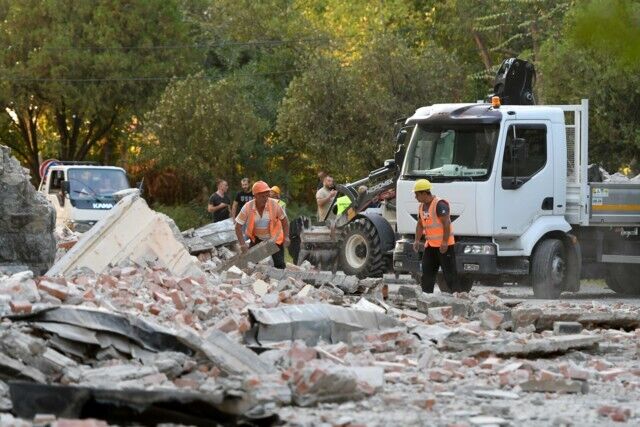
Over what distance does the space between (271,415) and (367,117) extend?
34339mm

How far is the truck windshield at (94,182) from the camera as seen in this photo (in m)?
38.8

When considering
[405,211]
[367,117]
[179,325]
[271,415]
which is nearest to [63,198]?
[367,117]

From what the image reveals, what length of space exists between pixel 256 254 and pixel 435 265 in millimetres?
2284

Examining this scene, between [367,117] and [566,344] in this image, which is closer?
[566,344]

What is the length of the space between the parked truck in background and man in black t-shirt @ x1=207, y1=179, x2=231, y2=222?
22.1 feet

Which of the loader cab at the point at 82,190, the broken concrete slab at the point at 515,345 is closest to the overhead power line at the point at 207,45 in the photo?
the loader cab at the point at 82,190

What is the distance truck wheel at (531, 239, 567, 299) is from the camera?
22.6 meters

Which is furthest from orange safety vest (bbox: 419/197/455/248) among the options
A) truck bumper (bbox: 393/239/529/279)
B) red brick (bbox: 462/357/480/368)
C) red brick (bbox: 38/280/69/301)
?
red brick (bbox: 462/357/480/368)

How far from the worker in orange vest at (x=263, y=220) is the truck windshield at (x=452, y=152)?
3.55 m

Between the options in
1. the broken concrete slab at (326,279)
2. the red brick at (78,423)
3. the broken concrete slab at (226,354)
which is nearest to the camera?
the red brick at (78,423)

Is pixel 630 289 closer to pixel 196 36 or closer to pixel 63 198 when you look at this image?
pixel 63 198

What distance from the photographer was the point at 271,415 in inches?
368

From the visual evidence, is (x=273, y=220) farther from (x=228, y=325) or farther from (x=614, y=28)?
(x=614, y=28)

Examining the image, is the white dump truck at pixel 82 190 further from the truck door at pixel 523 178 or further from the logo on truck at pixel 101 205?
the truck door at pixel 523 178
